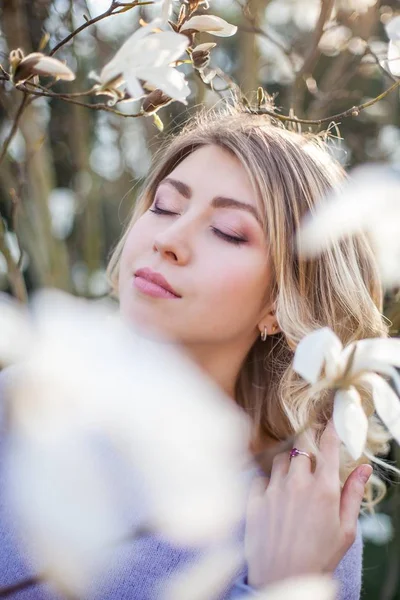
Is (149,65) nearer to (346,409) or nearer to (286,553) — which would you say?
(346,409)

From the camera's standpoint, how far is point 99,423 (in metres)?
1.37

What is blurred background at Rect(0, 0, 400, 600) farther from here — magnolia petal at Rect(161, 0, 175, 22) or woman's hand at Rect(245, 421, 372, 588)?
magnolia petal at Rect(161, 0, 175, 22)

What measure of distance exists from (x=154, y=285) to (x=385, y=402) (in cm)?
57

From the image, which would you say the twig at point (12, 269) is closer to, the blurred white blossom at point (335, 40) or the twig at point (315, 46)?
the twig at point (315, 46)

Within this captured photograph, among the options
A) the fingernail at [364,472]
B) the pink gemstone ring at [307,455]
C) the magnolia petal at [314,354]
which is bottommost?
the fingernail at [364,472]

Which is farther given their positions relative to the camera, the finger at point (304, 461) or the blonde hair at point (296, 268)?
the blonde hair at point (296, 268)

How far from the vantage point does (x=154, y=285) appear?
3.90ft

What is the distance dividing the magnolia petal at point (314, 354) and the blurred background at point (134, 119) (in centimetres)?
68

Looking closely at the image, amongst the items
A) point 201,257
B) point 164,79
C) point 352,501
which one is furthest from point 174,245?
point 352,501

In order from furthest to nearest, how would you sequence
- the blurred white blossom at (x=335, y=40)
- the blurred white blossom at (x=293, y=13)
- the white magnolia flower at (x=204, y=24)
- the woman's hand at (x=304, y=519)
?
the blurred white blossom at (x=293, y=13) < the blurred white blossom at (x=335, y=40) < the woman's hand at (x=304, y=519) < the white magnolia flower at (x=204, y=24)

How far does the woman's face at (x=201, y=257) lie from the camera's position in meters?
1.18

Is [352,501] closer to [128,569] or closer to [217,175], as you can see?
[128,569]

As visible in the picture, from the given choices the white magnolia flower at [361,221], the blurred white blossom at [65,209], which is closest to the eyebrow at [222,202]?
the white magnolia flower at [361,221]

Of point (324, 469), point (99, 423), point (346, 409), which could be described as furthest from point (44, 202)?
point (346, 409)
